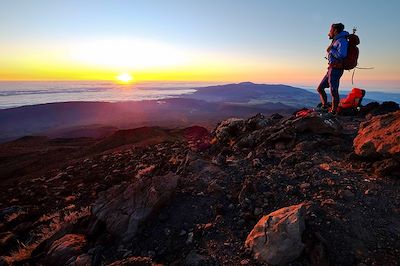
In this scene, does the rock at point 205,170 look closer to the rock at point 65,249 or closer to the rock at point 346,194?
the rock at point 346,194

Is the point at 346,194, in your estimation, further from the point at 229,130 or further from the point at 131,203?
the point at 229,130

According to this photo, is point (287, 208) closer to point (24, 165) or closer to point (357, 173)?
point (357, 173)

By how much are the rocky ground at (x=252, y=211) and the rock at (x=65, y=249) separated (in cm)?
2

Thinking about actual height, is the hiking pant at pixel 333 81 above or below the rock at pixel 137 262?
above

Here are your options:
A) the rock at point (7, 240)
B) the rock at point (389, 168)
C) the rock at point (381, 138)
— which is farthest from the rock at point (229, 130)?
the rock at point (7, 240)

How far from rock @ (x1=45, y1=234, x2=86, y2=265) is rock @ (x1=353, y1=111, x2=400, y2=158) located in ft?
17.3

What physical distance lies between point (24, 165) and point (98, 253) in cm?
1842

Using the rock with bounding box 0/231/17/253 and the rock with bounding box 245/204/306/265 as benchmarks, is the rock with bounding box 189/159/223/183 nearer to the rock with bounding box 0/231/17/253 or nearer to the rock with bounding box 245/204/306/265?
the rock with bounding box 245/204/306/265

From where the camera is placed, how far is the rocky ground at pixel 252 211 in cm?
398

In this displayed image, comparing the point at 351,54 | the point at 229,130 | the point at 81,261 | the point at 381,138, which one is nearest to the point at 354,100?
the point at 351,54

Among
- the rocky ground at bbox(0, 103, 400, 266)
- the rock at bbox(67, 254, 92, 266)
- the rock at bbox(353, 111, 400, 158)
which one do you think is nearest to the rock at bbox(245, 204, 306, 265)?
the rocky ground at bbox(0, 103, 400, 266)

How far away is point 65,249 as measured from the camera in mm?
4949

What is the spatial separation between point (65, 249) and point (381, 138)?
231 inches

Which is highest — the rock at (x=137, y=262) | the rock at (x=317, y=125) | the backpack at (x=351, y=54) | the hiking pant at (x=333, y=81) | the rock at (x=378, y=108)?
the backpack at (x=351, y=54)
